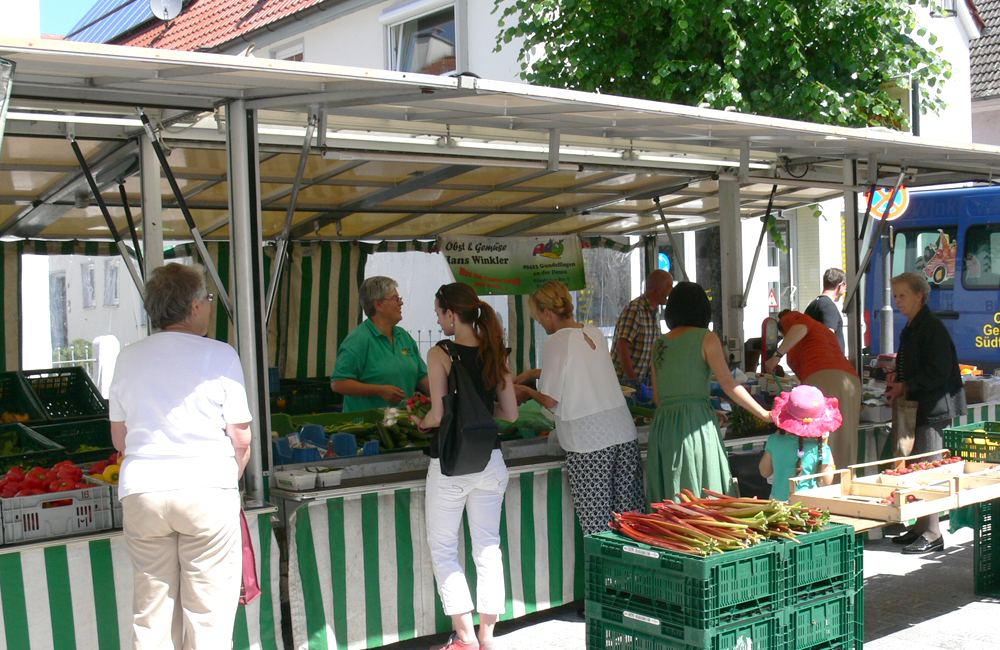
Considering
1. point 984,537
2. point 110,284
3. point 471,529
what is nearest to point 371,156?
point 471,529

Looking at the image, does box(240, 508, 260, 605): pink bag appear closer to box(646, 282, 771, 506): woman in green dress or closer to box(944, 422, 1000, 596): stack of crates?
box(646, 282, 771, 506): woman in green dress

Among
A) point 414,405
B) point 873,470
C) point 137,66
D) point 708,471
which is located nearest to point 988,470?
point 708,471

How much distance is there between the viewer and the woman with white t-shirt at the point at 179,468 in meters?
3.29

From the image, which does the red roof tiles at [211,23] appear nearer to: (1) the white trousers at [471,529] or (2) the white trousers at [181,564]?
(1) the white trousers at [471,529]

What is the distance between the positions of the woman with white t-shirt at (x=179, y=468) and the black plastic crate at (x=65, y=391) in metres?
3.85

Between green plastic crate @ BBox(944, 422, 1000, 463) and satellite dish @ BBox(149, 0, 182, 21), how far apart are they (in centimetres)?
1534

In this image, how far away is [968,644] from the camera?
14.8 feet

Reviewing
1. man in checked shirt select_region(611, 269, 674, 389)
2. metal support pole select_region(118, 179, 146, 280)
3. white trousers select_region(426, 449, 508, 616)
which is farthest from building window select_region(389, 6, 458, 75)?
white trousers select_region(426, 449, 508, 616)

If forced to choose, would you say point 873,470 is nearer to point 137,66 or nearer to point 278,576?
point 278,576

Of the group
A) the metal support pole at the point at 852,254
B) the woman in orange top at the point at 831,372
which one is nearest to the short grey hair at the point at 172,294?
the woman in orange top at the point at 831,372

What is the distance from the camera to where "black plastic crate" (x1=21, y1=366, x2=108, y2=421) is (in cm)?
699

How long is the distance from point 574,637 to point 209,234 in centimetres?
509

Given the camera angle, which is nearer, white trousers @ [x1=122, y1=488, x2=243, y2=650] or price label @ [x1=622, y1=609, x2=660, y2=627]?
white trousers @ [x1=122, y1=488, x2=243, y2=650]

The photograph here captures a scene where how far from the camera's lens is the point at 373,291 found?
5.59 metres
